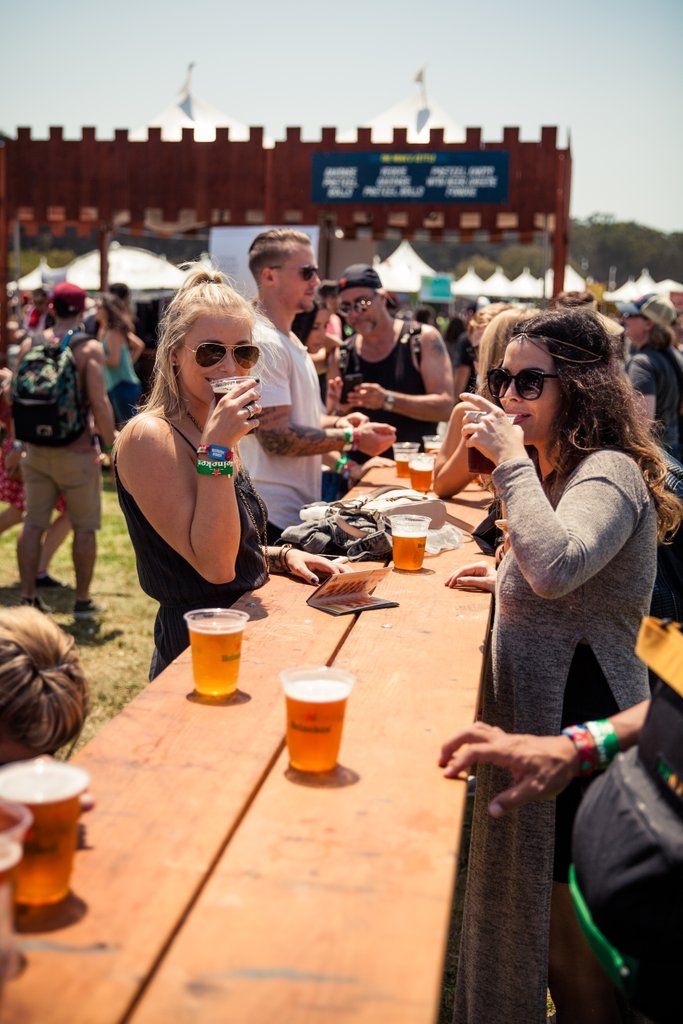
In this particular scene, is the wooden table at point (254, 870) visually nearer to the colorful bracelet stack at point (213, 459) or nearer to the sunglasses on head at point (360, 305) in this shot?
the colorful bracelet stack at point (213, 459)

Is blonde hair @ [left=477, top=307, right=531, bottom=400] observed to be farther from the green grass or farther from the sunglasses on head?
the green grass

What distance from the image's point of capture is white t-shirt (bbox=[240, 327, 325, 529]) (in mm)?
3881

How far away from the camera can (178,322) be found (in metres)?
2.63

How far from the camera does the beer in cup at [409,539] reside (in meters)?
3.04

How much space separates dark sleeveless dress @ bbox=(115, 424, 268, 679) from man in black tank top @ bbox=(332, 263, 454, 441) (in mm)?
2646

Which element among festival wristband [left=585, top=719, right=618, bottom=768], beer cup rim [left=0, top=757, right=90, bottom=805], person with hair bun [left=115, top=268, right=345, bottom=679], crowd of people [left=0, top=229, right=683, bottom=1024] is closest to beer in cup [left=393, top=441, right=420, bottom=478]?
crowd of people [left=0, top=229, right=683, bottom=1024]

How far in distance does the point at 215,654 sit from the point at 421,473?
8.20ft

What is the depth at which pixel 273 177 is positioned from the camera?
11.2 meters

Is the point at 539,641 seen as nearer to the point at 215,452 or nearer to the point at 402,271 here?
the point at 215,452

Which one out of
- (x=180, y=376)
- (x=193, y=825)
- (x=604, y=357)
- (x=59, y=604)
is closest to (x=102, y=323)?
(x=59, y=604)

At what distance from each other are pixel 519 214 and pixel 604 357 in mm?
8863

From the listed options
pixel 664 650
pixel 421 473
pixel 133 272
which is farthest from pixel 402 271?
pixel 664 650

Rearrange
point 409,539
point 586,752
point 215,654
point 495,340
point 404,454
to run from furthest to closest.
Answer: point 404,454 → point 495,340 → point 409,539 → point 215,654 → point 586,752

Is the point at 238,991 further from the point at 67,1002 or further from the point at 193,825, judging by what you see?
the point at 193,825
